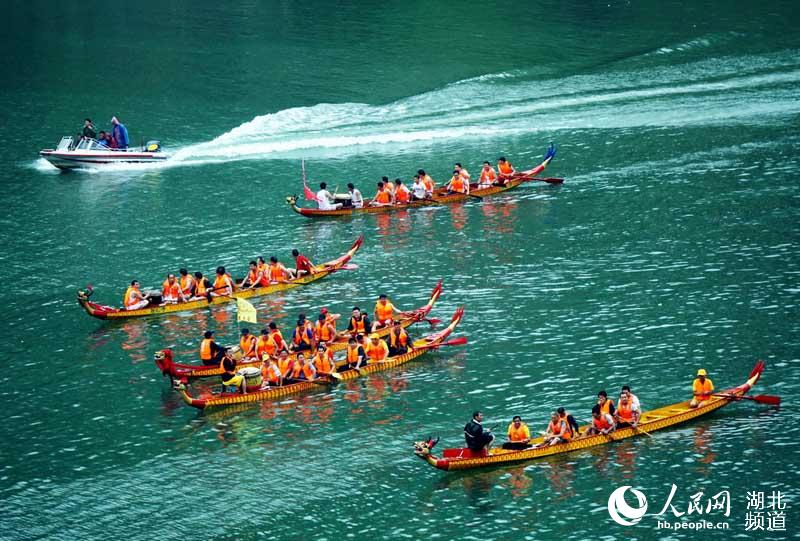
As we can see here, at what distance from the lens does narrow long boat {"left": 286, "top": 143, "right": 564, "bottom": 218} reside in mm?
57719

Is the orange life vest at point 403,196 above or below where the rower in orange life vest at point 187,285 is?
above

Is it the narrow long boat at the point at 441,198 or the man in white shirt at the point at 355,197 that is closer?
the man in white shirt at the point at 355,197

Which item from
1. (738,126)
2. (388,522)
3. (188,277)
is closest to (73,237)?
(188,277)

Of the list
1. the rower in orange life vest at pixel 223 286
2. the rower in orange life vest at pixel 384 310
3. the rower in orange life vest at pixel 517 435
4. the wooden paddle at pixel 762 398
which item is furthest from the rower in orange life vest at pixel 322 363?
the wooden paddle at pixel 762 398

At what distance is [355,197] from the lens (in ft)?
189

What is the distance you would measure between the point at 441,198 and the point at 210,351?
20896 millimetres

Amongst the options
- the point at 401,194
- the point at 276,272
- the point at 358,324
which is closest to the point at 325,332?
the point at 358,324

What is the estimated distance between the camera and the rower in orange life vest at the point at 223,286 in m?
47.5

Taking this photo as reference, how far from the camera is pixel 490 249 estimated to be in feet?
167

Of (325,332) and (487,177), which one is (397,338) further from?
(487,177)

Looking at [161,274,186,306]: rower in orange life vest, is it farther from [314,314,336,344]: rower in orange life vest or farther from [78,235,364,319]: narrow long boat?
[314,314,336,344]: rower in orange life vest

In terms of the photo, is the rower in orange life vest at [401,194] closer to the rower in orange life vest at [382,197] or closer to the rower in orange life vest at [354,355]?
the rower in orange life vest at [382,197]

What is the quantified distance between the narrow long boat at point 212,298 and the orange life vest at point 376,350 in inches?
304

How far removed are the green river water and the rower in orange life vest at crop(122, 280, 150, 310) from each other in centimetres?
70
